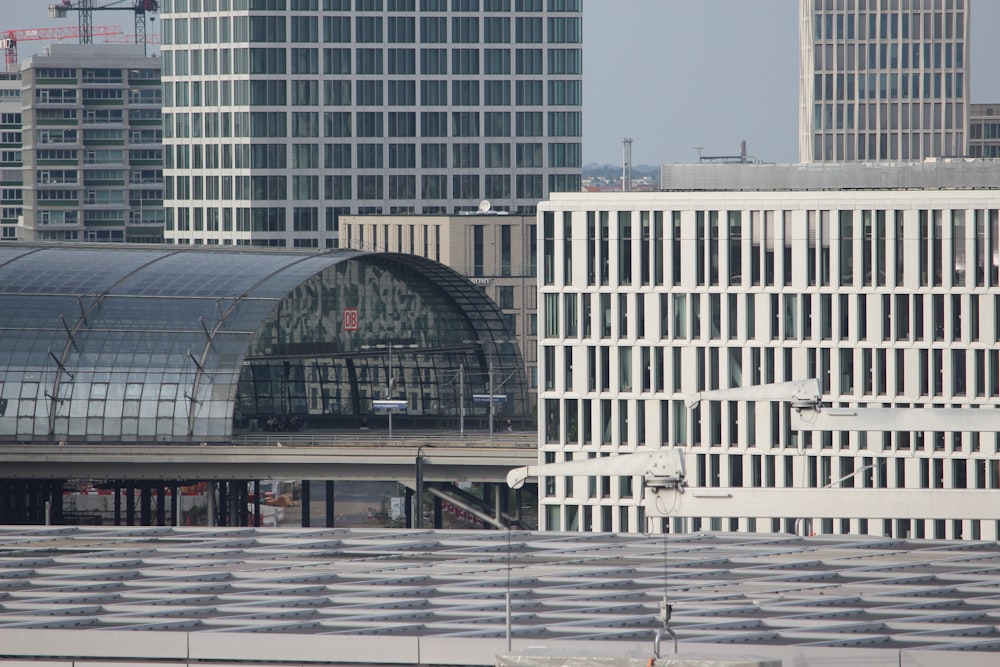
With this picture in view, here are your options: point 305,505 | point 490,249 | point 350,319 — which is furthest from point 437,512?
point 490,249

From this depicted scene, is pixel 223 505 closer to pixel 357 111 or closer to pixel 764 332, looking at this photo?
pixel 764 332

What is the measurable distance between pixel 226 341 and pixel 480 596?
64477 mm

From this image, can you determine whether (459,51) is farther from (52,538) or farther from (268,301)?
(52,538)

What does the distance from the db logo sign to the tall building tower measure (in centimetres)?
6062

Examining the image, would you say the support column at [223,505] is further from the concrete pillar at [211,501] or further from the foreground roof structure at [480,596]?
the foreground roof structure at [480,596]

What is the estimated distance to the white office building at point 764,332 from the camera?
91.9 metres

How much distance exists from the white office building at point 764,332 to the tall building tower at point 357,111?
290 ft

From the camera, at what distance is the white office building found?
91.9 meters

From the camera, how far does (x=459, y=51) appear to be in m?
188

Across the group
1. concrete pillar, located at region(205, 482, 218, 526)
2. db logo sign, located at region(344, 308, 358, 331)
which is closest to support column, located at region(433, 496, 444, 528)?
concrete pillar, located at region(205, 482, 218, 526)

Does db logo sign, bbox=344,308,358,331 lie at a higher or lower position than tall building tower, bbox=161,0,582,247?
lower

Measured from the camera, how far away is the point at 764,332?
93500mm

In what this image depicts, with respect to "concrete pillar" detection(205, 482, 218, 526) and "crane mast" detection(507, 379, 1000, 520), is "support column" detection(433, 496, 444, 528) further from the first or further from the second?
"crane mast" detection(507, 379, 1000, 520)

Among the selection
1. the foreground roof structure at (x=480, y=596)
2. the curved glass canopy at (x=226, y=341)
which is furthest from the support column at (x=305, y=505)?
the foreground roof structure at (x=480, y=596)
